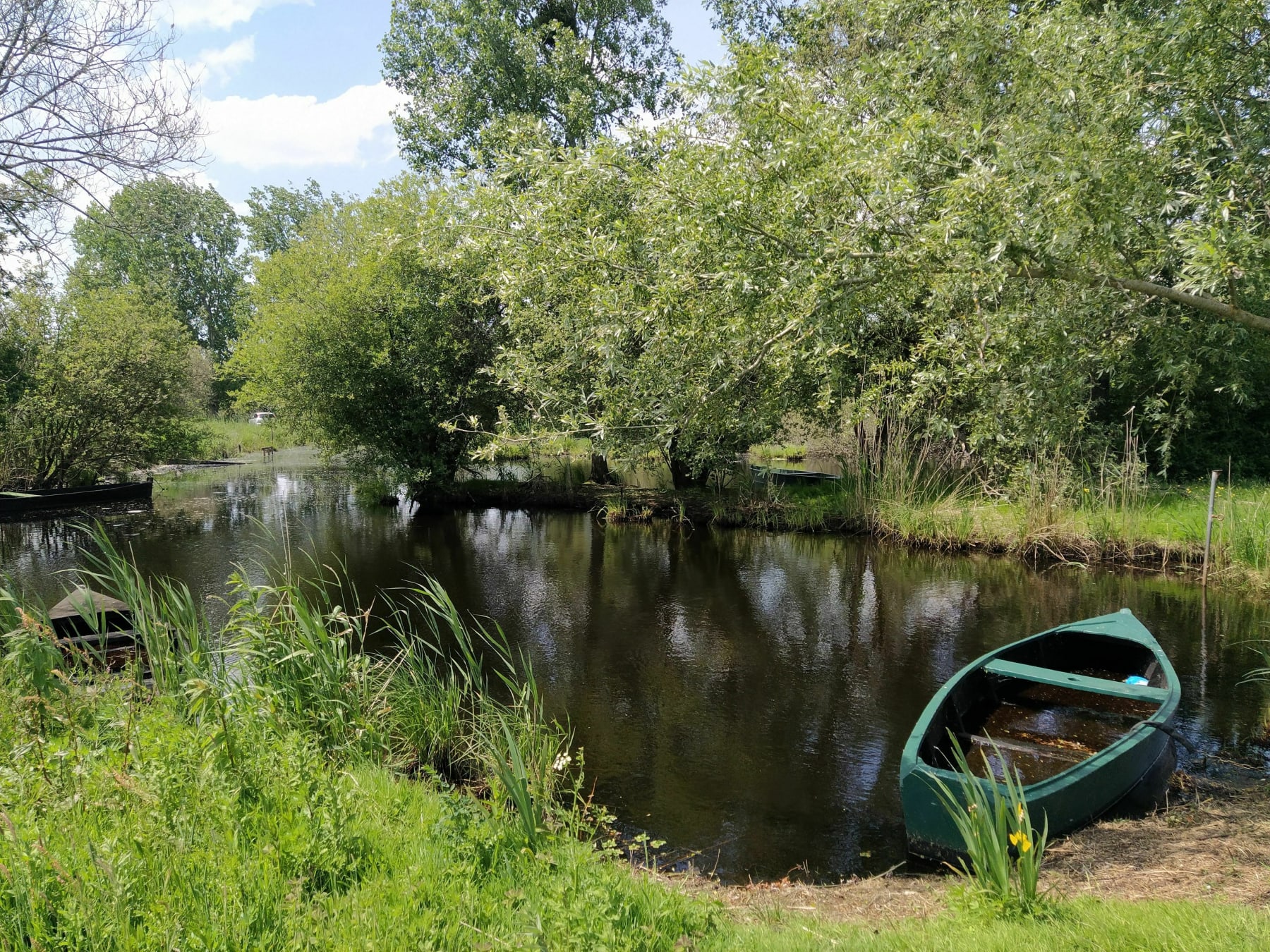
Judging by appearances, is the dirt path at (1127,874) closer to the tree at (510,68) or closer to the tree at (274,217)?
the tree at (510,68)

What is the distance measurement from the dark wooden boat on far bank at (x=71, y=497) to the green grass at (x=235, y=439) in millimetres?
9433

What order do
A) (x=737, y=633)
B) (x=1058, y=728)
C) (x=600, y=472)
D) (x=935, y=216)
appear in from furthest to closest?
(x=600, y=472) → (x=737, y=633) → (x=1058, y=728) → (x=935, y=216)

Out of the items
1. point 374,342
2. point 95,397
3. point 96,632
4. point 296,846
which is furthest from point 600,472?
point 296,846

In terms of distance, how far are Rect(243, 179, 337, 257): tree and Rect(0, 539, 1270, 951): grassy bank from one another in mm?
49781

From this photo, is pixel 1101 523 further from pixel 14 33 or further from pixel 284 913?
pixel 14 33

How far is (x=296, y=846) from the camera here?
3.13 metres

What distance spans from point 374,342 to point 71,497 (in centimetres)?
804

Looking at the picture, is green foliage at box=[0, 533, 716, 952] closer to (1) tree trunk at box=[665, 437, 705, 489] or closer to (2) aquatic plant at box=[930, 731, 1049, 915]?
(2) aquatic plant at box=[930, 731, 1049, 915]

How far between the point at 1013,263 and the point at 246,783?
5.07 metres

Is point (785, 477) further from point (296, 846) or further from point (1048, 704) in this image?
point (296, 846)

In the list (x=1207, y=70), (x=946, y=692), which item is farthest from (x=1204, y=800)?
(x=1207, y=70)

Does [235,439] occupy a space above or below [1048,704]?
above

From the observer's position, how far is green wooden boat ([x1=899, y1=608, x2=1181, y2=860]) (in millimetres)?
4371

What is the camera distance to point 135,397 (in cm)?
1912
